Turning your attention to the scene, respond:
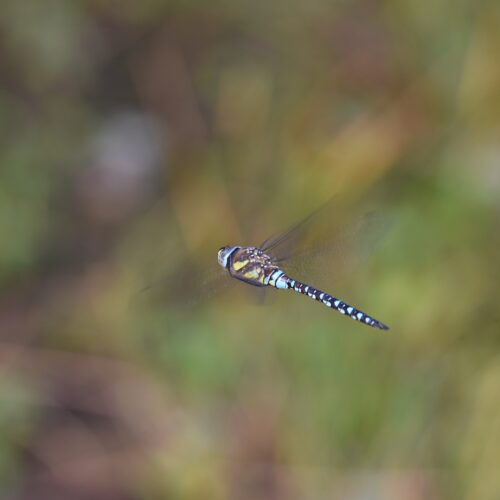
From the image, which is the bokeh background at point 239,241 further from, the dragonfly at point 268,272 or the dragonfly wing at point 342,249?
the dragonfly wing at point 342,249

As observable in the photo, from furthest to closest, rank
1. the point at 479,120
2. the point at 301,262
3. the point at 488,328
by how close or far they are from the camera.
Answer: the point at 479,120 → the point at 488,328 → the point at 301,262

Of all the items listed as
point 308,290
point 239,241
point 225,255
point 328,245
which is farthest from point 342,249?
point 239,241

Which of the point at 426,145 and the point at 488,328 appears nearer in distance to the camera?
the point at 488,328

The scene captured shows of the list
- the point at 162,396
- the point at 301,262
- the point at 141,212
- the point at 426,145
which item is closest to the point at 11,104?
the point at 141,212

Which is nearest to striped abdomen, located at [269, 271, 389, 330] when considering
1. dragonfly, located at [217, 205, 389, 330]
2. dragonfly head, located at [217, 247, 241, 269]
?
dragonfly, located at [217, 205, 389, 330]

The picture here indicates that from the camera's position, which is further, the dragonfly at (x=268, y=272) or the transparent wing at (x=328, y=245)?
the dragonfly at (x=268, y=272)

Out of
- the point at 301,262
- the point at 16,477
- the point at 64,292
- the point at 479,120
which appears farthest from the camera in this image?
the point at 64,292

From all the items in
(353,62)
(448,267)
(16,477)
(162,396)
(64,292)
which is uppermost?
(353,62)

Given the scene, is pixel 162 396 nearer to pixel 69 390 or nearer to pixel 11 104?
pixel 69 390

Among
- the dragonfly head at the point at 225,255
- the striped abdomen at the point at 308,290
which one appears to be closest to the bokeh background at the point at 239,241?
the dragonfly head at the point at 225,255
